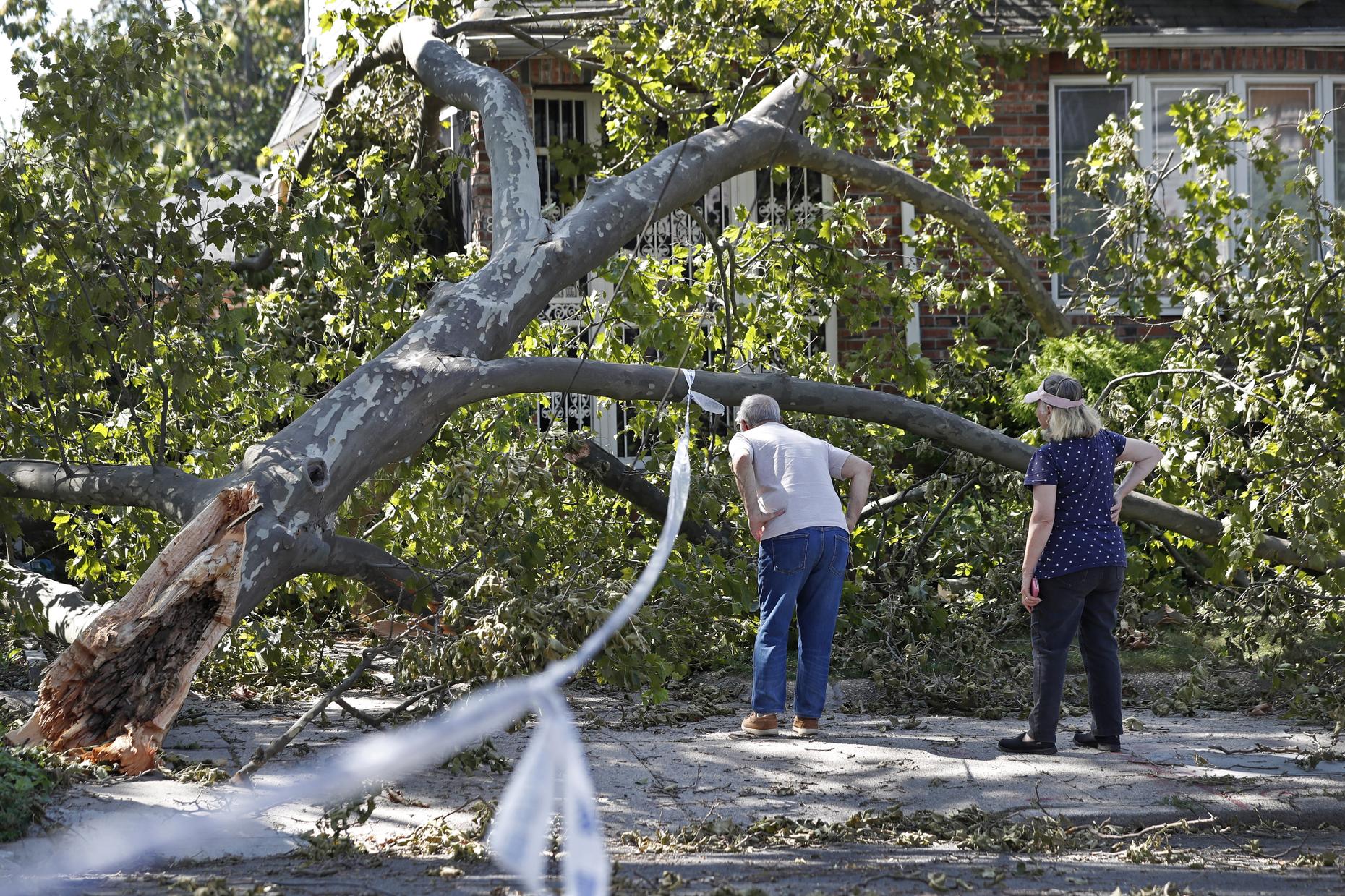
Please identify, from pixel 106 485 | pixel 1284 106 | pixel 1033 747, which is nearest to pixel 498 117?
pixel 106 485

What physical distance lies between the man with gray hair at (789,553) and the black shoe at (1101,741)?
3.47 ft

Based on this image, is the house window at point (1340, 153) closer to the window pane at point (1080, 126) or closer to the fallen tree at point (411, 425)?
the window pane at point (1080, 126)

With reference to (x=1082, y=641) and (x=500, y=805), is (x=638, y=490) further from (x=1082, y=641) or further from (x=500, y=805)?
(x=500, y=805)

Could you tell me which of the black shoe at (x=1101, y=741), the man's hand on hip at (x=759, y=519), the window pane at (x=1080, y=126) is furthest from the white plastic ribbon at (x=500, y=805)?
the window pane at (x=1080, y=126)

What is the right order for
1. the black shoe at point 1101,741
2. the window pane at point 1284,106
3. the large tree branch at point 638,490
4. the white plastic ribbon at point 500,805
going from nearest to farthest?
the white plastic ribbon at point 500,805, the black shoe at point 1101,741, the large tree branch at point 638,490, the window pane at point 1284,106

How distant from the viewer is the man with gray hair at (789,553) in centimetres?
569

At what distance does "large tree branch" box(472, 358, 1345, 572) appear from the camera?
5.39 meters

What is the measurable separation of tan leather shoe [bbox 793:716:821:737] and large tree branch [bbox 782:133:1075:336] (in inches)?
120

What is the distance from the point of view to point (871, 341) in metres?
7.07

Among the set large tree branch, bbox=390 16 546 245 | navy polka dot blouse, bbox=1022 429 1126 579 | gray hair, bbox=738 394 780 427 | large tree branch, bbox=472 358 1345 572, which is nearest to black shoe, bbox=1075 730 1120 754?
navy polka dot blouse, bbox=1022 429 1126 579

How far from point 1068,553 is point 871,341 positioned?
6.97 feet

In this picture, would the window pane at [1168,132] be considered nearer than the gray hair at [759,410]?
No

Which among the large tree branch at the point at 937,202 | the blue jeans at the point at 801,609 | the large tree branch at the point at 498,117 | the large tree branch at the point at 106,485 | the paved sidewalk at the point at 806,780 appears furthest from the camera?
the large tree branch at the point at 937,202

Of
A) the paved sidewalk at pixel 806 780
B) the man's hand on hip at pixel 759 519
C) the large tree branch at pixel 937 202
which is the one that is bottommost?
the paved sidewalk at pixel 806 780
